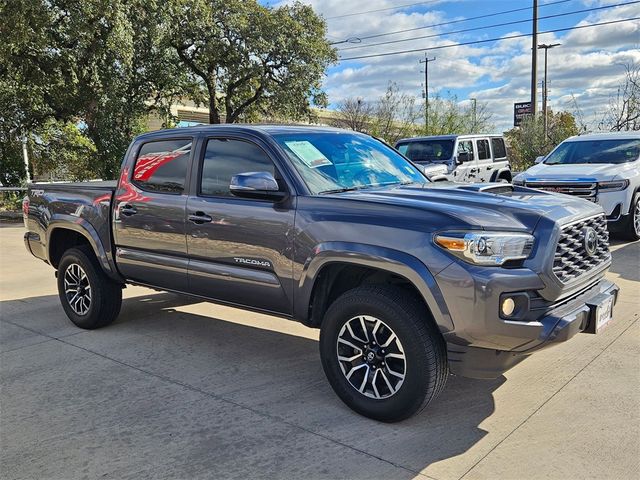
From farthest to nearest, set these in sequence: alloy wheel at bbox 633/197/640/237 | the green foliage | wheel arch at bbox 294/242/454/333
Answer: the green foliage < alloy wheel at bbox 633/197/640/237 < wheel arch at bbox 294/242/454/333

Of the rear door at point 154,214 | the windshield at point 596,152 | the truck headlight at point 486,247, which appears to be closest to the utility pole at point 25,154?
the rear door at point 154,214

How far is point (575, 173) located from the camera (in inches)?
368

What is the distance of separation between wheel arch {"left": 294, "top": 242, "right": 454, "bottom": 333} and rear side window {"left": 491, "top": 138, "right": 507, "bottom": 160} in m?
11.9

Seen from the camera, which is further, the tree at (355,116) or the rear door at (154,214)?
the tree at (355,116)

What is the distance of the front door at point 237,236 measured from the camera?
3910 mm

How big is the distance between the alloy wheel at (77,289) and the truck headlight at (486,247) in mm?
3848

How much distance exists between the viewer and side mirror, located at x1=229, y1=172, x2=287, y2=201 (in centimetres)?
377

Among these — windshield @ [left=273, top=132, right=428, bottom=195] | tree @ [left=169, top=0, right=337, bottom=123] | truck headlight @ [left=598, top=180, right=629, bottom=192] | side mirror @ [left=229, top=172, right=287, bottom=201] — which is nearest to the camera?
side mirror @ [left=229, top=172, right=287, bottom=201]

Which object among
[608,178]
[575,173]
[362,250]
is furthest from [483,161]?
[362,250]

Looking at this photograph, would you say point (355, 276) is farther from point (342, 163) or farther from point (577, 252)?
point (577, 252)

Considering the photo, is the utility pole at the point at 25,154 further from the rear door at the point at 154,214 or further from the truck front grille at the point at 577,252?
the truck front grille at the point at 577,252

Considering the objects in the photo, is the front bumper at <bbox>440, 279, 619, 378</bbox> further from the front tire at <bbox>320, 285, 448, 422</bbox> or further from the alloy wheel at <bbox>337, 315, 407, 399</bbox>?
the alloy wheel at <bbox>337, 315, 407, 399</bbox>

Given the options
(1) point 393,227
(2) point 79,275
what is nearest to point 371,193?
(1) point 393,227

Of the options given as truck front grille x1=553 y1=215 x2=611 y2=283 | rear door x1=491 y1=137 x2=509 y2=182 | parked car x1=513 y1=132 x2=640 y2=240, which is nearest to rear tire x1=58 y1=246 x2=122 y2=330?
truck front grille x1=553 y1=215 x2=611 y2=283
